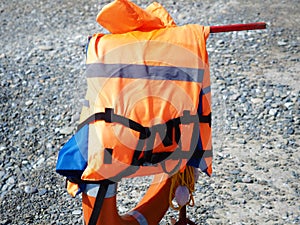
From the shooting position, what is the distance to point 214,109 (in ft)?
17.2

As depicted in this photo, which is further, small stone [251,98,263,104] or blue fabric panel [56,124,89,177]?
small stone [251,98,263,104]

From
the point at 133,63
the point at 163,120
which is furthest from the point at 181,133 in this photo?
the point at 133,63

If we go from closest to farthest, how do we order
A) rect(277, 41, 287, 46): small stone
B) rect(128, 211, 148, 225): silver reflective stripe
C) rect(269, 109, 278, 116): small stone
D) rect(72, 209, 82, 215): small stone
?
rect(128, 211, 148, 225): silver reflective stripe
rect(72, 209, 82, 215): small stone
rect(269, 109, 278, 116): small stone
rect(277, 41, 287, 46): small stone

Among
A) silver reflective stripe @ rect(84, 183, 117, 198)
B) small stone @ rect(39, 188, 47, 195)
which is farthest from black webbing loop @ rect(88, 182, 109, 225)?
small stone @ rect(39, 188, 47, 195)

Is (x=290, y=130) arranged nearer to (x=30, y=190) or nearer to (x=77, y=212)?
(x=77, y=212)

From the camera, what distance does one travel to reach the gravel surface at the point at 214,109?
4.17 m

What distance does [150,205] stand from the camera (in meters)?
3.31

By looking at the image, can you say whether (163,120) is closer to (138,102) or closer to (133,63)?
(138,102)

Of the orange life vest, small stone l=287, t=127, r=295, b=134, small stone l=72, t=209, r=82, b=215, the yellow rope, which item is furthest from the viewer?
small stone l=287, t=127, r=295, b=134

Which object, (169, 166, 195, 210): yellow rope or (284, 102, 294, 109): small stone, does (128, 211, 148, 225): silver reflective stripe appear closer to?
(169, 166, 195, 210): yellow rope

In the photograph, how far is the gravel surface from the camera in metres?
4.17

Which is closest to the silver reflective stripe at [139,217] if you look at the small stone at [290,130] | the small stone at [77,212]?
the small stone at [77,212]

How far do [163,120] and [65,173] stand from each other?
0.54 meters

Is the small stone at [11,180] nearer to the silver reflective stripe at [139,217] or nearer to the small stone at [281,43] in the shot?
the silver reflective stripe at [139,217]
